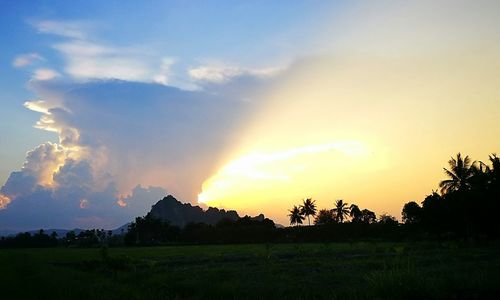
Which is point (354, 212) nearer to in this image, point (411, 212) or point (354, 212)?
point (354, 212)

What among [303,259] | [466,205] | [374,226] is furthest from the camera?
[374,226]

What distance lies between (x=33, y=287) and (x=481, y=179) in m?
54.6

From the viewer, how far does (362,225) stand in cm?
9069

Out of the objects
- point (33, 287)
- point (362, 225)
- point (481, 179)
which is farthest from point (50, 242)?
point (33, 287)

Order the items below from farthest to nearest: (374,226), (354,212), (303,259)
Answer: (354,212) < (374,226) < (303,259)

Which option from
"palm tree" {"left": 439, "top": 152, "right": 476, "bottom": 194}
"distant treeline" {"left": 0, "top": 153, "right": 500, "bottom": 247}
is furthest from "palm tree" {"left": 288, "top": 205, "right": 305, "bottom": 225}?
"palm tree" {"left": 439, "top": 152, "right": 476, "bottom": 194}

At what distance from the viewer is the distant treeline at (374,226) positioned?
56.4 m

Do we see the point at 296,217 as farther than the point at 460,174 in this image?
Yes

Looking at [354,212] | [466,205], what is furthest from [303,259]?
[354,212]

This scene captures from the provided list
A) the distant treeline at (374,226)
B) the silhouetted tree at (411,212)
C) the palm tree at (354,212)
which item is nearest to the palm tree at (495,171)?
the distant treeline at (374,226)

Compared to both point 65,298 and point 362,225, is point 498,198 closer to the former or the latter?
point 362,225

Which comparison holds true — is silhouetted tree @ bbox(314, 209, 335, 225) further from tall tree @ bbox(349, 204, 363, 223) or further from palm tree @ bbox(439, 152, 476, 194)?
palm tree @ bbox(439, 152, 476, 194)

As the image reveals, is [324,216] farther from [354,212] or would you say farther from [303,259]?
[303,259]

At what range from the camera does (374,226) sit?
8712 centimetres
